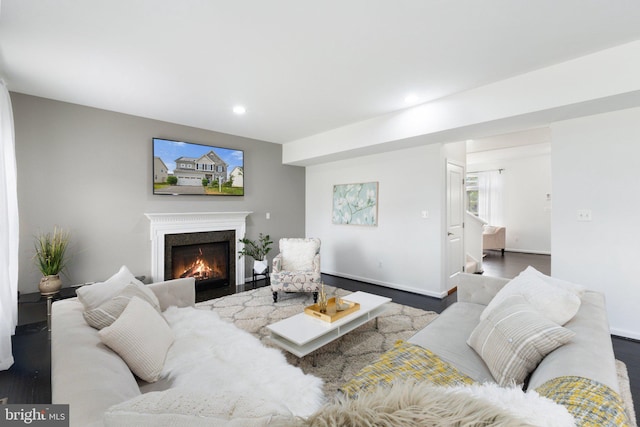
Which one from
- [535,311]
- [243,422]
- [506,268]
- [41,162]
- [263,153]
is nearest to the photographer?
[243,422]

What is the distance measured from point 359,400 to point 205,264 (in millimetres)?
4172

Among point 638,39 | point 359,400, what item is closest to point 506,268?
point 638,39

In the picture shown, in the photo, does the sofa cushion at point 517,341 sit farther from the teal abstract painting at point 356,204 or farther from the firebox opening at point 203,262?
the firebox opening at point 203,262

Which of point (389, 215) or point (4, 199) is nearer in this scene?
point (4, 199)

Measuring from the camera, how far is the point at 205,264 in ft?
14.2

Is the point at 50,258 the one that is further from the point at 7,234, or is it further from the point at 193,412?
the point at 193,412

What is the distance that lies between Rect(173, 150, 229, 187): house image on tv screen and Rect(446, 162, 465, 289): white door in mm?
3560

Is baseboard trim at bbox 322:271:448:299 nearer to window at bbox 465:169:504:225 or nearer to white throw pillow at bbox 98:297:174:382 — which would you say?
white throw pillow at bbox 98:297:174:382

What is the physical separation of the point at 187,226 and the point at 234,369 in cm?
306

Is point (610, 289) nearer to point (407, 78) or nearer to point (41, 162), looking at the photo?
point (407, 78)

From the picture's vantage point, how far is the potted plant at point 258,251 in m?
4.47

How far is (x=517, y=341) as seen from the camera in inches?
52.8

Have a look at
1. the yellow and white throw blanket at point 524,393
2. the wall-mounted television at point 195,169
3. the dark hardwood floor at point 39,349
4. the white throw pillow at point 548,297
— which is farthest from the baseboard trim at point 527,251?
the yellow and white throw blanket at point 524,393

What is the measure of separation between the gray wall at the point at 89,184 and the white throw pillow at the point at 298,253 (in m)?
1.53
